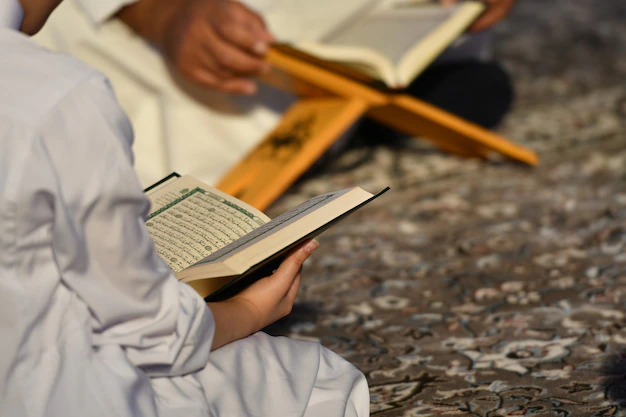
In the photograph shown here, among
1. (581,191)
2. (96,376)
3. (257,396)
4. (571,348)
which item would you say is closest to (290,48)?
(581,191)

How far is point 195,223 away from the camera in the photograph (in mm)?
1056

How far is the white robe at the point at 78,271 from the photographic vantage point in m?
0.71

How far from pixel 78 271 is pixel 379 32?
1.53 metres

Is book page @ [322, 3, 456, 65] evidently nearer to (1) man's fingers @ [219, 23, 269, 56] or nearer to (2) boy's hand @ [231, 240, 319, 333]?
(1) man's fingers @ [219, 23, 269, 56]

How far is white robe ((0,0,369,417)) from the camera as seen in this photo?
0.71m

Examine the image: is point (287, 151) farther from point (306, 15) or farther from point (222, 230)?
point (222, 230)

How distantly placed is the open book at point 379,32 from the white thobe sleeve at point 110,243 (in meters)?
1.10

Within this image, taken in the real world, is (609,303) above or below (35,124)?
below

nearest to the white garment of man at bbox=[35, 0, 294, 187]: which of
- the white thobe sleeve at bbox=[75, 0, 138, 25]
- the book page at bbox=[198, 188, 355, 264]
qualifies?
the white thobe sleeve at bbox=[75, 0, 138, 25]

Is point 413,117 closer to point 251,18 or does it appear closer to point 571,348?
point 251,18

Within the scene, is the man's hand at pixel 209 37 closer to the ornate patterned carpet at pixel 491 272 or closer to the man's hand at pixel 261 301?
the ornate patterned carpet at pixel 491 272

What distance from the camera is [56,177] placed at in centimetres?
71

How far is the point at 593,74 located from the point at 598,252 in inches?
56.2

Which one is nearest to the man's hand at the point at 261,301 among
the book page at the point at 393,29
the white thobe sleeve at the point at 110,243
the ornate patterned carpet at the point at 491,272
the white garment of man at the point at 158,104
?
the white thobe sleeve at the point at 110,243
